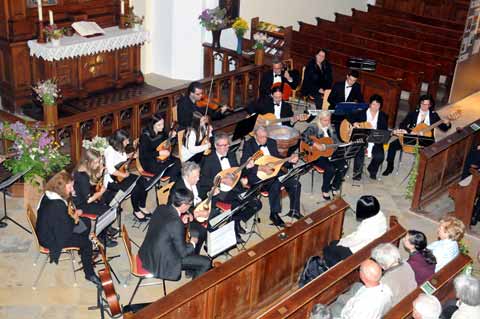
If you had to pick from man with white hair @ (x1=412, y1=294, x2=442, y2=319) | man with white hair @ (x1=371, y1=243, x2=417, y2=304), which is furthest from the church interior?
man with white hair @ (x1=412, y1=294, x2=442, y2=319)

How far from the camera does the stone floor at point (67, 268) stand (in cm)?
677

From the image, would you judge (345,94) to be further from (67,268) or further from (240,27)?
(67,268)

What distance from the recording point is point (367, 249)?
6.56 meters

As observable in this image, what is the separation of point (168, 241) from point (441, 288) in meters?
2.66

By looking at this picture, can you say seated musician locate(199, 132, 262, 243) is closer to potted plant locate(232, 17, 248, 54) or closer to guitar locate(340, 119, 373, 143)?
guitar locate(340, 119, 373, 143)

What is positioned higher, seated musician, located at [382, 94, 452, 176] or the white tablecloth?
the white tablecloth

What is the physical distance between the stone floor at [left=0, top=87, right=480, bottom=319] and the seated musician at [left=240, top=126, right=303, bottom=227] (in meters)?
0.27

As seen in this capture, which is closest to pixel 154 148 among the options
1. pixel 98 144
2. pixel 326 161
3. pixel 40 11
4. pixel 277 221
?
pixel 98 144

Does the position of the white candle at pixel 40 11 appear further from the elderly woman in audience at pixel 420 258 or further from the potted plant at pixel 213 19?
the elderly woman in audience at pixel 420 258

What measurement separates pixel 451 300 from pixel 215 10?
806cm

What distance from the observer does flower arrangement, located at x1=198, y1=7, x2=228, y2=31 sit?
501 inches

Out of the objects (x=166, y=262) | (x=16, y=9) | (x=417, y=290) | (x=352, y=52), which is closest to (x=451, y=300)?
(x=417, y=290)

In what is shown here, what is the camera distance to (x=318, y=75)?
1167 centimetres

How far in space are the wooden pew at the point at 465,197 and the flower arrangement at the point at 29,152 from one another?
5.32 m
